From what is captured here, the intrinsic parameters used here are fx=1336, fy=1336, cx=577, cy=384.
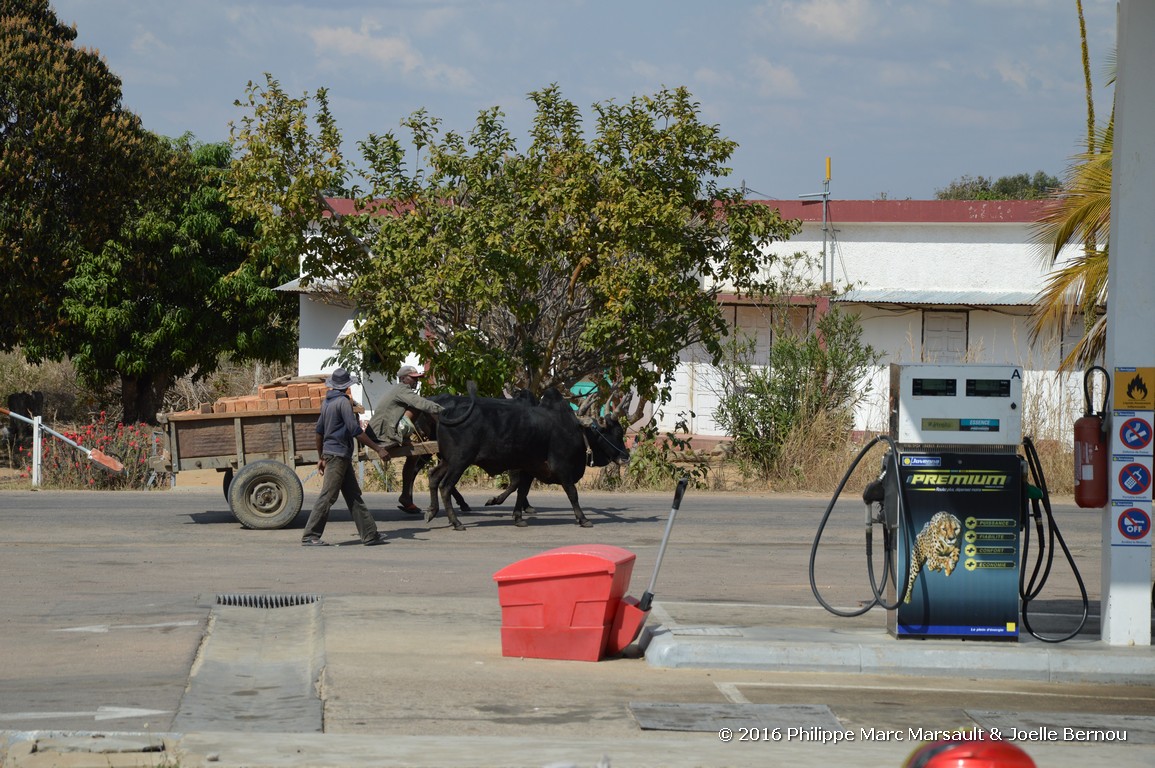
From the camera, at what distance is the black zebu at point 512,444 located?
623 inches

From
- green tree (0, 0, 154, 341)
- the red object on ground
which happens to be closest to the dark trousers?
the red object on ground

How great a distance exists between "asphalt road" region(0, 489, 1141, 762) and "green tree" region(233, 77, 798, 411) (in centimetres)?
257

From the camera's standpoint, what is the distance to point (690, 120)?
842 inches

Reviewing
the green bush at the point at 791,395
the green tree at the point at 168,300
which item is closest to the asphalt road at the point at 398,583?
the green bush at the point at 791,395

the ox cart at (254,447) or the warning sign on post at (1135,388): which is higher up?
the warning sign on post at (1135,388)

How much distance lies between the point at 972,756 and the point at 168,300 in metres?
31.8

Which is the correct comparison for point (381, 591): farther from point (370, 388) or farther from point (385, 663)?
point (370, 388)

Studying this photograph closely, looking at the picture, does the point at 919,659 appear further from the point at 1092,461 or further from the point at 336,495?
the point at 336,495

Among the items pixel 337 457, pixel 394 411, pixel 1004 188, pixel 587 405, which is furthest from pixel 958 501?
pixel 1004 188

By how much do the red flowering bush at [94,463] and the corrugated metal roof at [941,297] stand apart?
16345mm

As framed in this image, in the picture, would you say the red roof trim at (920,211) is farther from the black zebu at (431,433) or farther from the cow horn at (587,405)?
the black zebu at (431,433)

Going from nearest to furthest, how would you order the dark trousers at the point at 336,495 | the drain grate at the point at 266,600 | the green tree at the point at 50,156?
the drain grate at the point at 266,600
the dark trousers at the point at 336,495
the green tree at the point at 50,156

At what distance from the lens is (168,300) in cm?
3281

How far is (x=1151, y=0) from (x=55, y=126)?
20.4m
